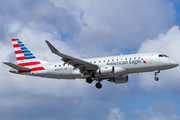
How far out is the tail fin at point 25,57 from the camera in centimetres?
5043

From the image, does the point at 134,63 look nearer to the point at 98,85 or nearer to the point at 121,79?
the point at 121,79

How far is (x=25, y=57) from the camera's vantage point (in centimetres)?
5228

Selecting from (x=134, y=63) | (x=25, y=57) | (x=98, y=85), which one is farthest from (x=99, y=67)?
(x=25, y=57)

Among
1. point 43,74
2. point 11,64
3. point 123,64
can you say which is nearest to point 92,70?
point 123,64

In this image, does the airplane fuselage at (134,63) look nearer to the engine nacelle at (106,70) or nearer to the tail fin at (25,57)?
the engine nacelle at (106,70)

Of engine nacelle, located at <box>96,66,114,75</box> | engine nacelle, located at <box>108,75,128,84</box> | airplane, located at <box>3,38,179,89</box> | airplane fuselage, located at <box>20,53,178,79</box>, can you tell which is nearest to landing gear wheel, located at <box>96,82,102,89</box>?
airplane, located at <box>3,38,179,89</box>

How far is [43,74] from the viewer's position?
4909 centimetres

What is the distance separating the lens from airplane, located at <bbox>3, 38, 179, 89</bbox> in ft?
146

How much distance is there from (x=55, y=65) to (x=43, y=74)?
2.48 metres

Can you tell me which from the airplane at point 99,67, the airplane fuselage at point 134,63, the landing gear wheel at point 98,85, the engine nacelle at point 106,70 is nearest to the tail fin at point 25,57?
the airplane at point 99,67

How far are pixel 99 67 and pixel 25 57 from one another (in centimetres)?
1424

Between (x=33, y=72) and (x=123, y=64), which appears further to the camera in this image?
(x=33, y=72)

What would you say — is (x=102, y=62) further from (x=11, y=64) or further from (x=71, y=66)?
(x=11, y=64)

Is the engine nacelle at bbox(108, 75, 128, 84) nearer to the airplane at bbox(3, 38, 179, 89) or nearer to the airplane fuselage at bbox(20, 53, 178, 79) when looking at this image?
the airplane at bbox(3, 38, 179, 89)
